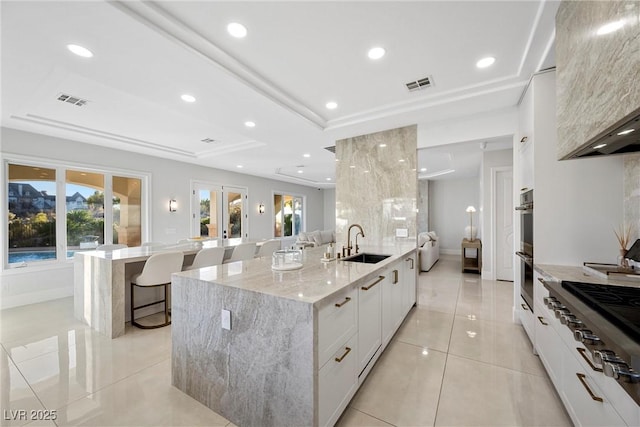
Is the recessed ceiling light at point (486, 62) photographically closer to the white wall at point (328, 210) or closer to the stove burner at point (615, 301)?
the stove burner at point (615, 301)

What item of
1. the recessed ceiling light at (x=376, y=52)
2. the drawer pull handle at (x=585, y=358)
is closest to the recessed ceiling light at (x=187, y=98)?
the recessed ceiling light at (x=376, y=52)

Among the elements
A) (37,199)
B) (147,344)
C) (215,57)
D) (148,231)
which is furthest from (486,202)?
(37,199)

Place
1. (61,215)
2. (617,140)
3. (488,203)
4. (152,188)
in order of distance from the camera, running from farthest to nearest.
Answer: (152,188) < (488,203) < (61,215) < (617,140)

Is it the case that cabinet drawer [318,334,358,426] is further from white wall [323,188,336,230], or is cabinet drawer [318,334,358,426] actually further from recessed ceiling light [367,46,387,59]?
white wall [323,188,336,230]

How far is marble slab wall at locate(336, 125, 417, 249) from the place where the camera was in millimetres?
3916

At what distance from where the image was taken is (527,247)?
2.57 metres

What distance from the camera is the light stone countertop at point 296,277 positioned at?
1510 millimetres

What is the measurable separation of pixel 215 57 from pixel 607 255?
145 inches

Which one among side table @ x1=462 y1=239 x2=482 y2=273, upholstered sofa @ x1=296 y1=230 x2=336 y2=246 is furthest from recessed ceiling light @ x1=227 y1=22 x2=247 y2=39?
upholstered sofa @ x1=296 y1=230 x2=336 y2=246

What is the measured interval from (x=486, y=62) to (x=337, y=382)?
3015 mm

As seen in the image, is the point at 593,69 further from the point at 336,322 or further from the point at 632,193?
the point at 336,322

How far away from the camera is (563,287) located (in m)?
1.60

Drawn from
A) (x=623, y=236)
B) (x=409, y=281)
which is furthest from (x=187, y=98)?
(x=623, y=236)

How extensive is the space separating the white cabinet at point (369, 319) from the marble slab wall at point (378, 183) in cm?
157
